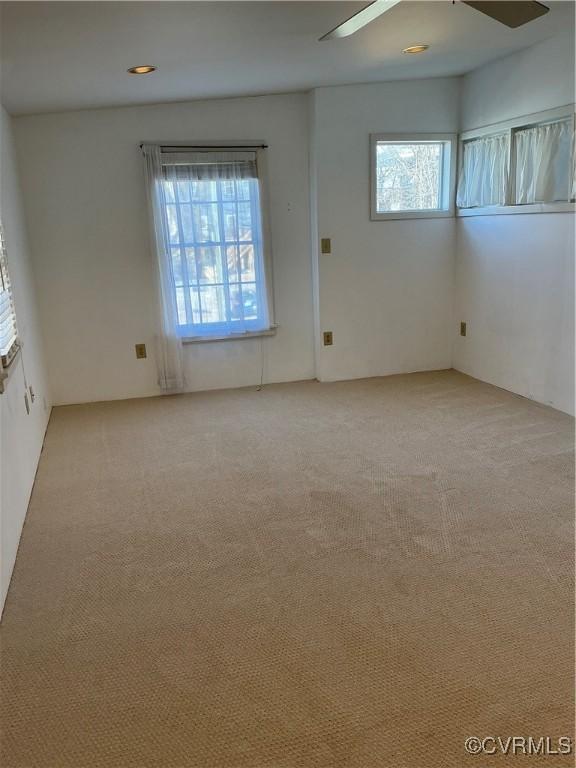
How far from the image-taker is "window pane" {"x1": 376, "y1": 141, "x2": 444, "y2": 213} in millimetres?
4746

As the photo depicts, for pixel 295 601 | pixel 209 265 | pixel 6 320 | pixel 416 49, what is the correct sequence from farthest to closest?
pixel 209 265 < pixel 416 49 < pixel 6 320 < pixel 295 601

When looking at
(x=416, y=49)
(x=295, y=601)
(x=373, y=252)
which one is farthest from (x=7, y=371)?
(x=373, y=252)

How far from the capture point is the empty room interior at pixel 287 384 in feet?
5.65

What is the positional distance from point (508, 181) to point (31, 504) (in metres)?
3.79

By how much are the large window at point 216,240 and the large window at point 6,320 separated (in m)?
1.50

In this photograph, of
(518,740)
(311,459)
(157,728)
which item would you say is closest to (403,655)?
(518,740)

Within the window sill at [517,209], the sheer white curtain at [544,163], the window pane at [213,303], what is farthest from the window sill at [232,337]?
the sheer white curtain at [544,163]

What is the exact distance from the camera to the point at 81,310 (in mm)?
4535

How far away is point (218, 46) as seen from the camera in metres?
2.81

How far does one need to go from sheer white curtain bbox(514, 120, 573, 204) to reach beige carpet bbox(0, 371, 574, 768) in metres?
1.53

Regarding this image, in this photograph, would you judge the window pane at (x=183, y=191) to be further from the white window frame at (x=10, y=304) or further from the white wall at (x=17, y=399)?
the white window frame at (x=10, y=304)

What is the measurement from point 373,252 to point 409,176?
0.70 metres

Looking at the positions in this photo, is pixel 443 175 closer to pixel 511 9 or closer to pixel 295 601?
pixel 511 9

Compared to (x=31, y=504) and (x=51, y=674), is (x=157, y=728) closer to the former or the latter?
(x=51, y=674)
